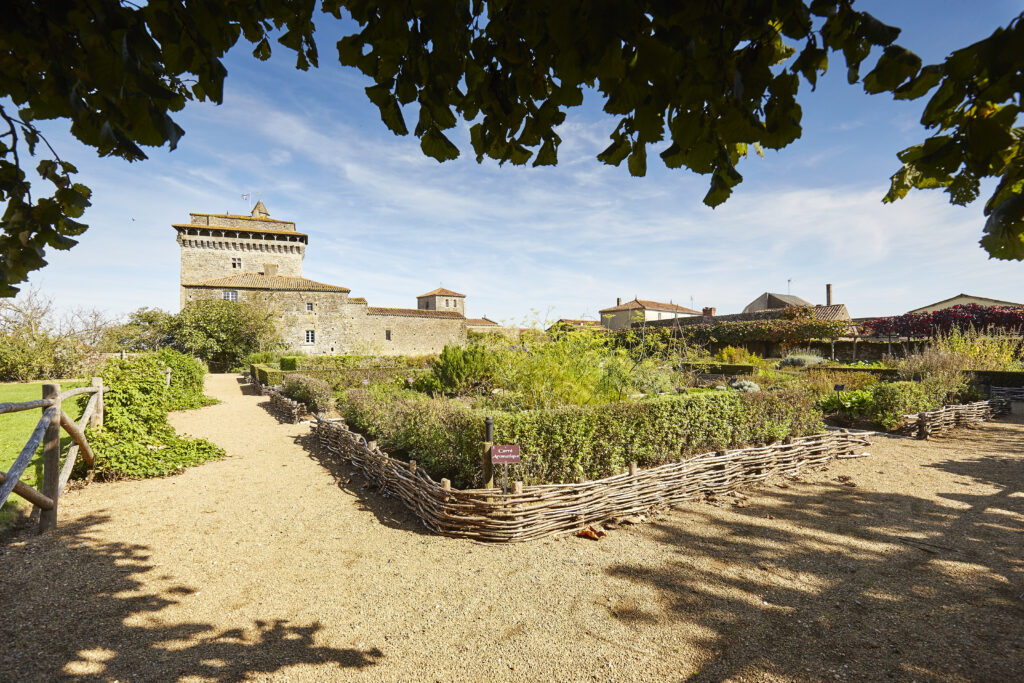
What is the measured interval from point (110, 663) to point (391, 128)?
137 inches

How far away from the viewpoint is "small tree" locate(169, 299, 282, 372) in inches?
1172

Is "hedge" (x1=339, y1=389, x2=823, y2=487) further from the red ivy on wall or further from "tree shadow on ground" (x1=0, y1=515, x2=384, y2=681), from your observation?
the red ivy on wall

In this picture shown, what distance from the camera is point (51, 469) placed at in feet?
15.9

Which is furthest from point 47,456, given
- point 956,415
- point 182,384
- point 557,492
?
point 956,415

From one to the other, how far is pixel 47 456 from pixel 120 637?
2.94 m

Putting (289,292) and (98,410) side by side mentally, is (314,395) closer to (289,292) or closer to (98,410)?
(98,410)

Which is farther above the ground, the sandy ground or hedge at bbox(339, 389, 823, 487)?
hedge at bbox(339, 389, 823, 487)

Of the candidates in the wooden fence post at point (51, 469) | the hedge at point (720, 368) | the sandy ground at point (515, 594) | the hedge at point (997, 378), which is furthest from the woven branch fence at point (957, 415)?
the wooden fence post at point (51, 469)

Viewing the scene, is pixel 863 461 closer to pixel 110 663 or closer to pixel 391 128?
pixel 391 128

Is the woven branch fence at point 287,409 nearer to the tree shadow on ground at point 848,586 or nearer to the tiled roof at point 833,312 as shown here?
the tree shadow on ground at point 848,586

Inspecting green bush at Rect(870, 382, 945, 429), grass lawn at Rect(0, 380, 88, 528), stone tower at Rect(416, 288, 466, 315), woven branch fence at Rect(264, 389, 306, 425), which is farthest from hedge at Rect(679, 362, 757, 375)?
stone tower at Rect(416, 288, 466, 315)

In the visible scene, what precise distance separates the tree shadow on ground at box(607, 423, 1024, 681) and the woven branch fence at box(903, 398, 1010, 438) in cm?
384

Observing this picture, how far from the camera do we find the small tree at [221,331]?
97.7 ft

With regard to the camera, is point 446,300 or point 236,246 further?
point 446,300
